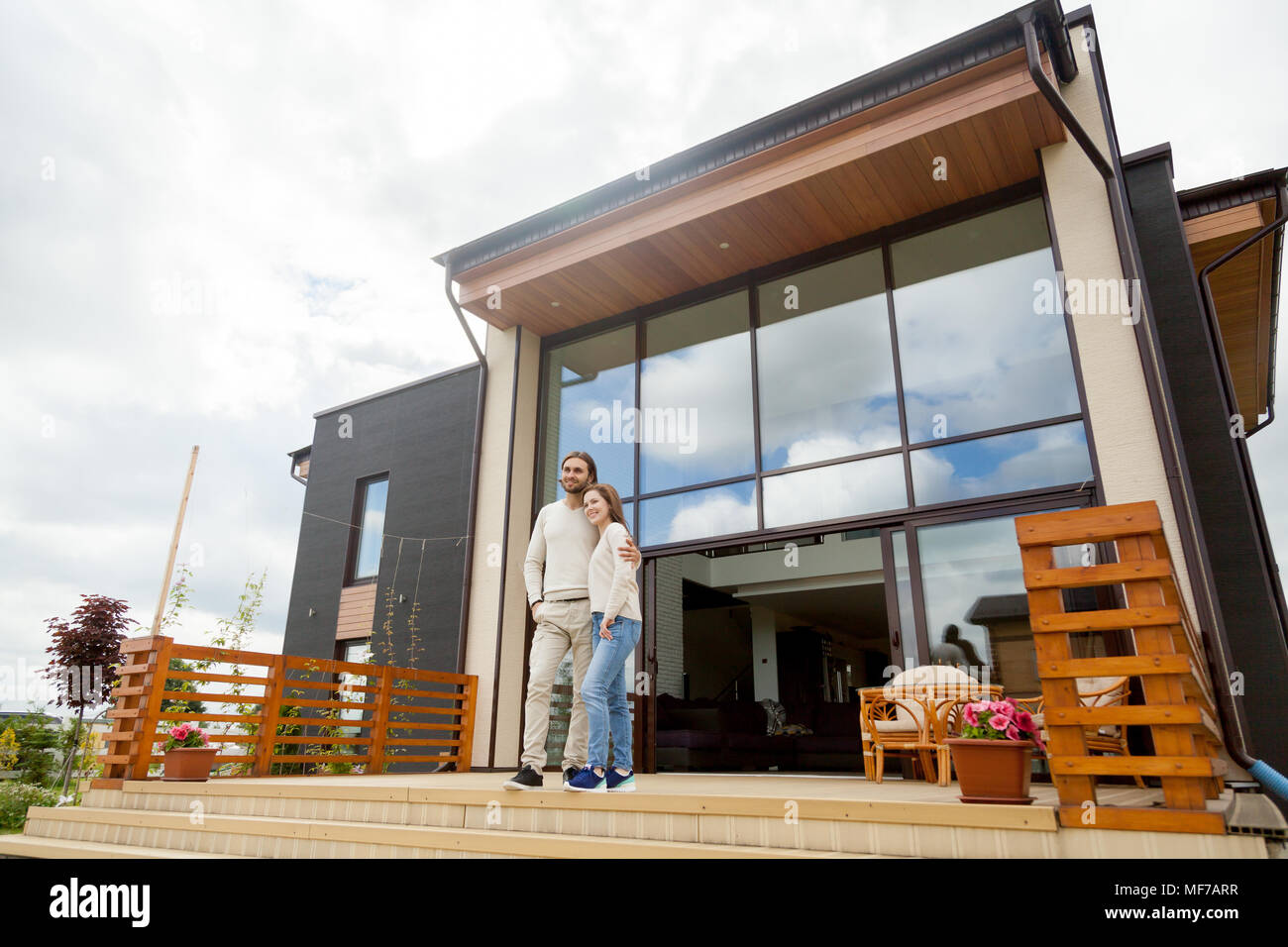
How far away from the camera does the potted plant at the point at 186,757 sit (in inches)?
177

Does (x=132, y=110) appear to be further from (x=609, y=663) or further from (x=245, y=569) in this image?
(x=609, y=663)

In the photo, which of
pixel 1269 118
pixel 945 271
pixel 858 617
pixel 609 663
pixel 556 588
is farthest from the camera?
pixel 858 617

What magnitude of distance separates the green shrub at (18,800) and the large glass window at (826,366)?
291 inches

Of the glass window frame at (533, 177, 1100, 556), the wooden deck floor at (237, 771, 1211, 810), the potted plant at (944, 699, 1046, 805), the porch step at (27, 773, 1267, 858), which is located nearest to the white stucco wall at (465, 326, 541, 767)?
the glass window frame at (533, 177, 1100, 556)

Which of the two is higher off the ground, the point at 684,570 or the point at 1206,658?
the point at 684,570

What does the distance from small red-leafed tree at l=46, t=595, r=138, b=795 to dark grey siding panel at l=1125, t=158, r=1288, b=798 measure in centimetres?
951

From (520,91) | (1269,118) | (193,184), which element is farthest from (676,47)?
(193,184)

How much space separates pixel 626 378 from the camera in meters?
7.31

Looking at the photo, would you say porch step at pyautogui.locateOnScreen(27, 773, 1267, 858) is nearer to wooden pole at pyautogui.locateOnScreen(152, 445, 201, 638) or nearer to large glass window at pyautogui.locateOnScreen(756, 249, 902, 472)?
wooden pole at pyautogui.locateOnScreen(152, 445, 201, 638)

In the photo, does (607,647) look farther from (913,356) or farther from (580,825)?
(913,356)

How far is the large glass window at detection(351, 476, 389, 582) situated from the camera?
10.1 m

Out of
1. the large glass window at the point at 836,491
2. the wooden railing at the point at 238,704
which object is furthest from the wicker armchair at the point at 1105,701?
the wooden railing at the point at 238,704

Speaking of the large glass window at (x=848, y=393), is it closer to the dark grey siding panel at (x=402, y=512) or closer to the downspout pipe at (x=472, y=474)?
the downspout pipe at (x=472, y=474)

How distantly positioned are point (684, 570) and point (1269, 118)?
8110 millimetres
